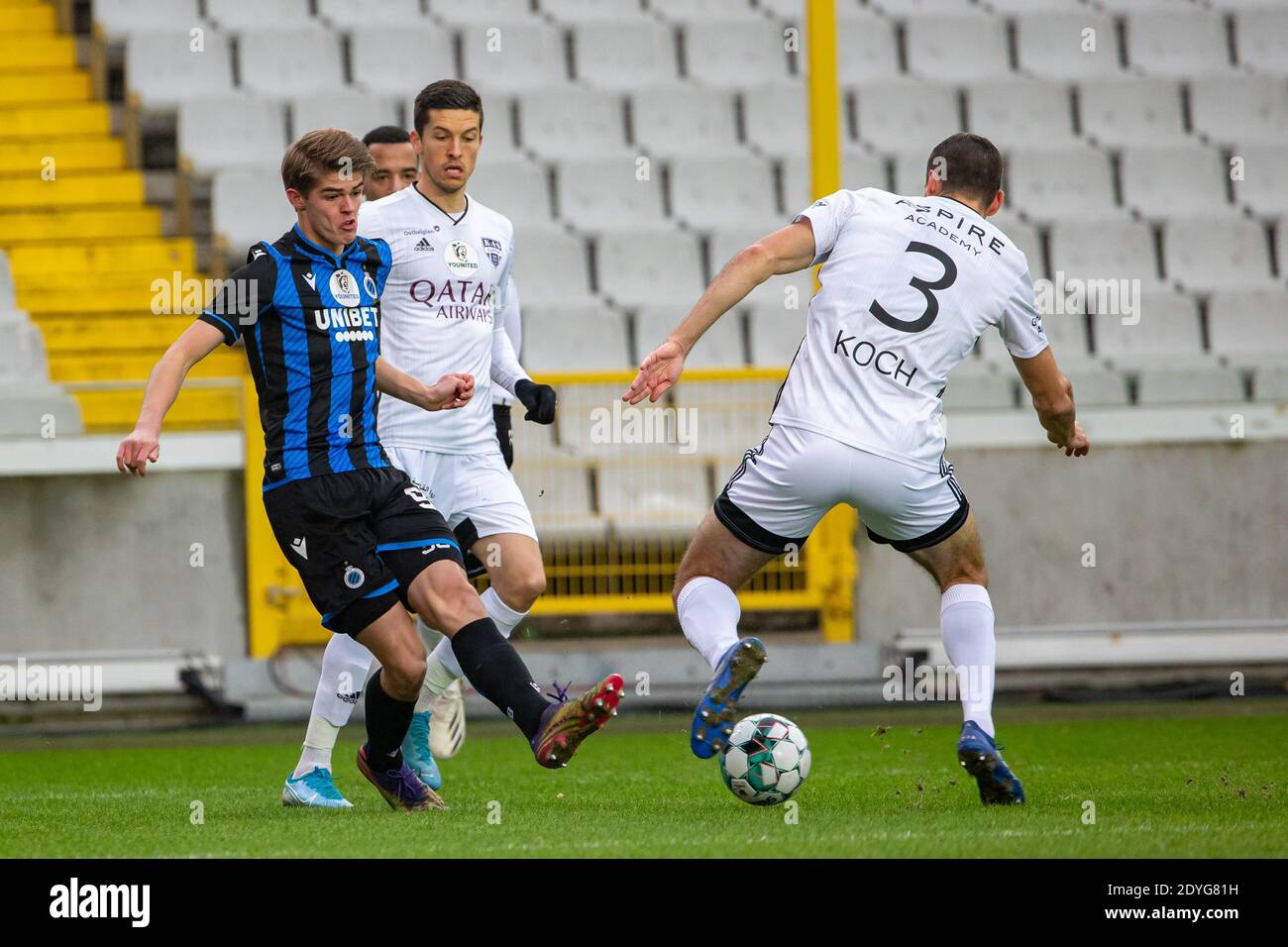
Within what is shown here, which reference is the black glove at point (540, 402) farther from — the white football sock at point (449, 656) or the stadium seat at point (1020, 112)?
the stadium seat at point (1020, 112)

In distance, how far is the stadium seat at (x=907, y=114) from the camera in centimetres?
1280

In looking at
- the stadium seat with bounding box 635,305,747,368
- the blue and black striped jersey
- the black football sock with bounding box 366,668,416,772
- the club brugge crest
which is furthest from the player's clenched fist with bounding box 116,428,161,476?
the stadium seat with bounding box 635,305,747,368

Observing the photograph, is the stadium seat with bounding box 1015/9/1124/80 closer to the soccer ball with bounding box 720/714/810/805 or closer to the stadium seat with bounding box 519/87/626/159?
the stadium seat with bounding box 519/87/626/159

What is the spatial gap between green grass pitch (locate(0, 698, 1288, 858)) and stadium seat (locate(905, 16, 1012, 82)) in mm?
6068

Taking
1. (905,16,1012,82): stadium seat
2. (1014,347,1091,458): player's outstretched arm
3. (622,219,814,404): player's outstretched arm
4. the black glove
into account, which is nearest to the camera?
(622,219,814,404): player's outstretched arm

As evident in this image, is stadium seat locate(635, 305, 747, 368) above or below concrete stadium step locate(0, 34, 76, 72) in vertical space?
below

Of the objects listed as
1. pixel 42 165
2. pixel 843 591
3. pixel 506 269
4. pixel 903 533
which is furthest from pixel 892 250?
pixel 42 165

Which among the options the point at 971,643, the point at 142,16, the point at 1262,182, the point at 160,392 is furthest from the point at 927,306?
the point at 142,16

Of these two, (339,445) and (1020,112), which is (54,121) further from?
(339,445)

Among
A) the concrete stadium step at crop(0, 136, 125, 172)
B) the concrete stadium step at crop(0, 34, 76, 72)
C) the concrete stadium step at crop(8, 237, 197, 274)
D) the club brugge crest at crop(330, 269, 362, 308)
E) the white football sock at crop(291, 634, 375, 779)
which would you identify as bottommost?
the white football sock at crop(291, 634, 375, 779)

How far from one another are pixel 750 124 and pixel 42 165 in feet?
16.5

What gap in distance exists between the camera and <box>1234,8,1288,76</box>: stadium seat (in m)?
13.9

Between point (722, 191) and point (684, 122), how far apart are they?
798 millimetres
